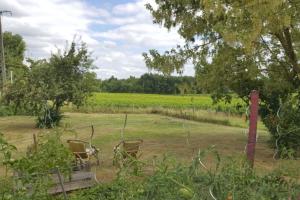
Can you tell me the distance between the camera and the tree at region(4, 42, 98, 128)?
21.5 metres

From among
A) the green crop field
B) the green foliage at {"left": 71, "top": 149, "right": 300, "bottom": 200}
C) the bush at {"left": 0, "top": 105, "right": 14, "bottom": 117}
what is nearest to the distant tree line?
the green crop field

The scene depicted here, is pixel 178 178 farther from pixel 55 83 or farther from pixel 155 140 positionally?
pixel 55 83

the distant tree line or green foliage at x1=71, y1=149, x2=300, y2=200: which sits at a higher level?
the distant tree line

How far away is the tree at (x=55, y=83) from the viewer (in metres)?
21.5

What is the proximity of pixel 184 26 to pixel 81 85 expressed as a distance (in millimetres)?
8270

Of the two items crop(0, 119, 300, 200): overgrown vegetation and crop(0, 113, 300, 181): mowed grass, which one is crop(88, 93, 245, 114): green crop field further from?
crop(0, 119, 300, 200): overgrown vegetation

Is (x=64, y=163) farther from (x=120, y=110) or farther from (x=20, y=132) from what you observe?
(x=120, y=110)

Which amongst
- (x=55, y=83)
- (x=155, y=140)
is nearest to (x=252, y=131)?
(x=155, y=140)

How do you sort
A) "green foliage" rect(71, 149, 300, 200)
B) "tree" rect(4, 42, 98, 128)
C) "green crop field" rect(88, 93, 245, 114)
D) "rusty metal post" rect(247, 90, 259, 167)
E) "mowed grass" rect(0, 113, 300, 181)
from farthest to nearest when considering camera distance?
"green crop field" rect(88, 93, 245, 114)
"tree" rect(4, 42, 98, 128)
"mowed grass" rect(0, 113, 300, 181)
"rusty metal post" rect(247, 90, 259, 167)
"green foliage" rect(71, 149, 300, 200)

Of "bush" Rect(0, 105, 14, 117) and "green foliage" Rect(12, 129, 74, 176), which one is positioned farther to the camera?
"bush" Rect(0, 105, 14, 117)

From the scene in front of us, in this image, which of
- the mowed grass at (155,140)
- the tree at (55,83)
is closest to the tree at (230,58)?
the mowed grass at (155,140)

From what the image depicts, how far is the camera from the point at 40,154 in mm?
5020

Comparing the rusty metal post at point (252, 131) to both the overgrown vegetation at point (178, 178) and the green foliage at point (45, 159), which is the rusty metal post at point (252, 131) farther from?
the green foliage at point (45, 159)

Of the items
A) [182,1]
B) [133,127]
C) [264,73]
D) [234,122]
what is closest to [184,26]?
[182,1]
